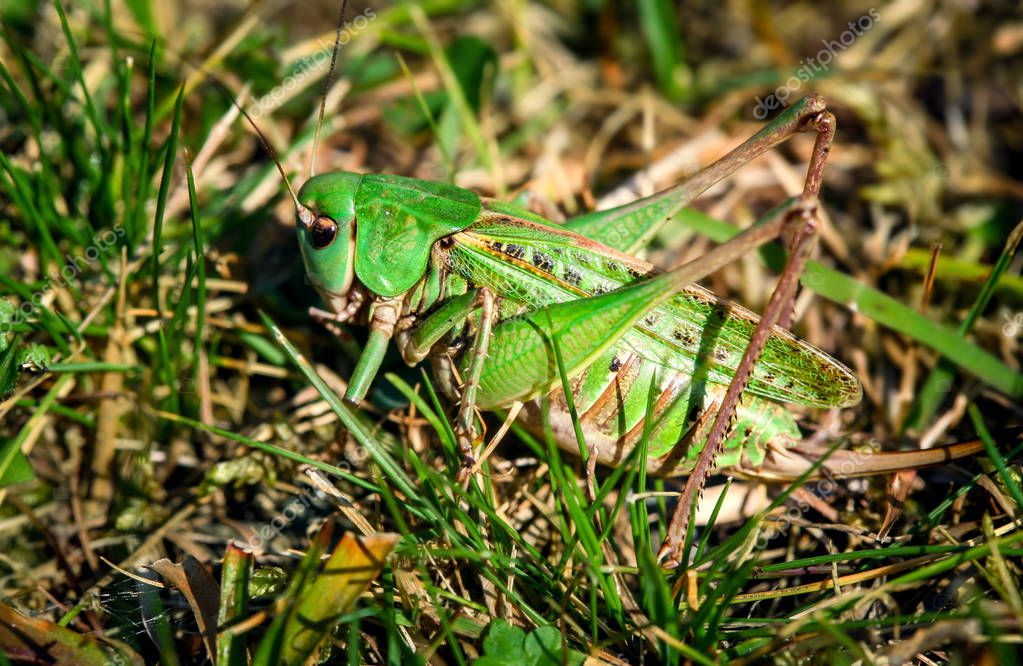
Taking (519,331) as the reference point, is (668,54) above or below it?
above

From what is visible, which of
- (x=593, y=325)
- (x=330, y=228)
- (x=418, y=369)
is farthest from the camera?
(x=418, y=369)

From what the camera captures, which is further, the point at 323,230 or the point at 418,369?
the point at 418,369

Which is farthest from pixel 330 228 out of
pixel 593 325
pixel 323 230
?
pixel 593 325

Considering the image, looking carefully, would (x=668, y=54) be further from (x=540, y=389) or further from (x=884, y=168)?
(x=540, y=389)

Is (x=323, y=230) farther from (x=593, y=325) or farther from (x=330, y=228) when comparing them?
(x=593, y=325)

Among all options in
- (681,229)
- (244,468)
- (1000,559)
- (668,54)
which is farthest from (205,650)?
(668,54)

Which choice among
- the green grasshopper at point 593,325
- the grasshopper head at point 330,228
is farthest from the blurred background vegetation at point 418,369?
the grasshopper head at point 330,228

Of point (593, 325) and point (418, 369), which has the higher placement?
point (593, 325)
